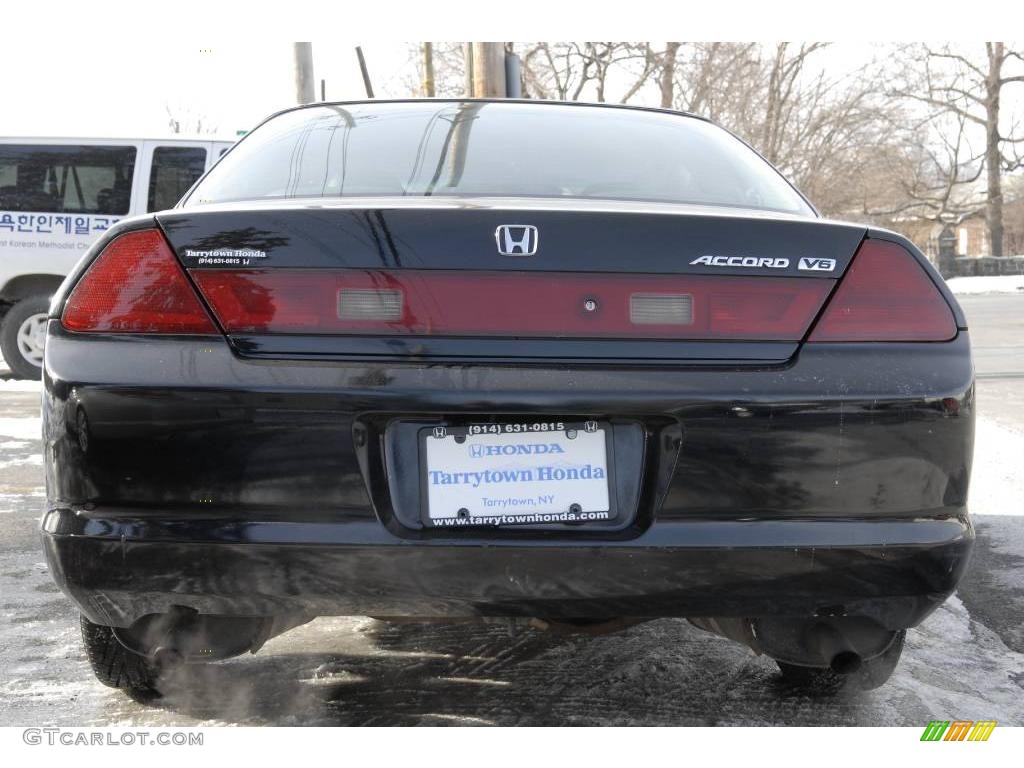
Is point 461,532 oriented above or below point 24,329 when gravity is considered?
above

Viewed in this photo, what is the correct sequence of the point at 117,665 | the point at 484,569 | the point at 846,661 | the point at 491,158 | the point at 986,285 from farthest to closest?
the point at 986,285 → the point at 491,158 → the point at 117,665 → the point at 846,661 → the point at 484,569

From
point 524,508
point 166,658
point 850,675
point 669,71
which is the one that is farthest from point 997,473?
point 669,71

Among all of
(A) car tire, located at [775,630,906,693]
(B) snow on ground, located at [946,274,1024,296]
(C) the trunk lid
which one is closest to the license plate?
(C) the trunk lid

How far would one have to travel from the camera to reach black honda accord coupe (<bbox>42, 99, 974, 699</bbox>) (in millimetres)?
2043

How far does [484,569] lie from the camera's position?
204cm

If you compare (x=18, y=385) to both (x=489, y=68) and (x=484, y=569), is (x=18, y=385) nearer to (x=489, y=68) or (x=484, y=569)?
(x=489, y=68)

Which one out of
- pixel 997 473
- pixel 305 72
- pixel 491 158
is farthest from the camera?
pixel 305 72

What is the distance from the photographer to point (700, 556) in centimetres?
206

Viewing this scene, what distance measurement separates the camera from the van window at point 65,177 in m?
9.41

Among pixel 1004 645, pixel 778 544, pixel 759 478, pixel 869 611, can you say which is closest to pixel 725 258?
pixel 759 478

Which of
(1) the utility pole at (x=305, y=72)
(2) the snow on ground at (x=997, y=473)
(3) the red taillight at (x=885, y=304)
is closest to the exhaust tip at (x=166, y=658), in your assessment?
(3) the red taillight at (x=885, y=304)

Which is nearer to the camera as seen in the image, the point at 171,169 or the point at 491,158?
the point at 491,158
